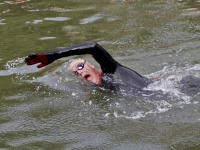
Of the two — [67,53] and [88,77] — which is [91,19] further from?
[67,53]

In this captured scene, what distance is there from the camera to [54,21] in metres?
8.21

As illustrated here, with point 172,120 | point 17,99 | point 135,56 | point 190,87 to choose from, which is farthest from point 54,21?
point 172,120

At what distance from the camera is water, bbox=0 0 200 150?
355cm

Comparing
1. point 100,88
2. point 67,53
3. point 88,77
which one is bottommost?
point 100,88

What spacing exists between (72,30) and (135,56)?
6.77 ft

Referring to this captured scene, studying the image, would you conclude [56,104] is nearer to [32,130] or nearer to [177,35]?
[32,130]

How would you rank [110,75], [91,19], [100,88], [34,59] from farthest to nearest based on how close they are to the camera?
1. [91,19]
2. [100,88]
3. [110,75]
4. [34,59]

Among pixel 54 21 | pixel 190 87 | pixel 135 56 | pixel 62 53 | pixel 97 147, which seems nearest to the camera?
pixel 97 147

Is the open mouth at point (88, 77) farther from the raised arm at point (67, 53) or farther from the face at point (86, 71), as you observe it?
the raised arm at point (67, 53)

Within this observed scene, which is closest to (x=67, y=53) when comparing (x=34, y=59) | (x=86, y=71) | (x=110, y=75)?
(x=34, y=59)

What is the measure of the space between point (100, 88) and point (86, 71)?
32 cm

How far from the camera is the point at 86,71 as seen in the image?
181 inches

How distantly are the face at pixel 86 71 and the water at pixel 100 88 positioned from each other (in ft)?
0.52

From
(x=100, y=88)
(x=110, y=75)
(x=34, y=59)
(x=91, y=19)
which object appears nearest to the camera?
(x=34, y=59)
